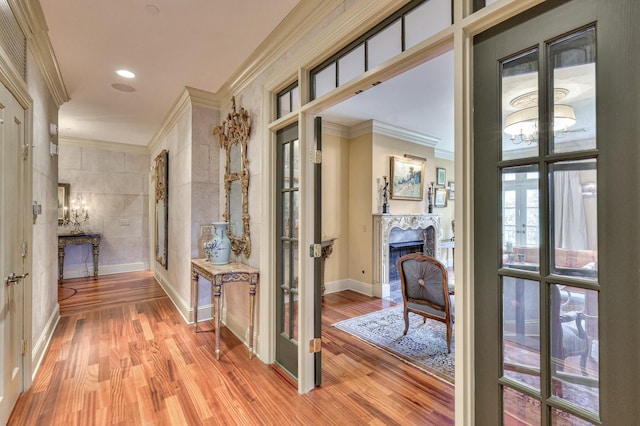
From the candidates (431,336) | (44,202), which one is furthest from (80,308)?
(431,336)

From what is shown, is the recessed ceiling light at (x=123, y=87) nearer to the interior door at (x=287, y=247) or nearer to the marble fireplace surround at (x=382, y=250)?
the interior door at (x=287, y=247)

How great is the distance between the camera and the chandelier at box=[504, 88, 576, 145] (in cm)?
100

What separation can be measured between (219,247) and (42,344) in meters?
1.79

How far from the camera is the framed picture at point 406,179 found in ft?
17.0

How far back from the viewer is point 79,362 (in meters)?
2.69

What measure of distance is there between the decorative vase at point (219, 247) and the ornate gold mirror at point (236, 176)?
4.9 inches

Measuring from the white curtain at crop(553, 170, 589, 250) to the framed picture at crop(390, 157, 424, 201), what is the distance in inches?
164

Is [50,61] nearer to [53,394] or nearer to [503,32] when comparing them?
[53,394]

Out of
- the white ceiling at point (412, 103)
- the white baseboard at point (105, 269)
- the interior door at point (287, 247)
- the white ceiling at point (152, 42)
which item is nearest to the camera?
the white ceiling at point (152, 42)

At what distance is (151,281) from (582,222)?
634cm

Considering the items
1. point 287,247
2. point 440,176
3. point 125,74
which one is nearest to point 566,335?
point 287,247

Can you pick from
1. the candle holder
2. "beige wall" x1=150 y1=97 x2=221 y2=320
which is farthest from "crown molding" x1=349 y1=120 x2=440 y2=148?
the candle holder

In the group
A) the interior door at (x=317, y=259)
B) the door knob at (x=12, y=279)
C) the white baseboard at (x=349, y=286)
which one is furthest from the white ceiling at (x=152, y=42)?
the white baseboard at (x=349, y=286)

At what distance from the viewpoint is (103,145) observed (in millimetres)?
6180
